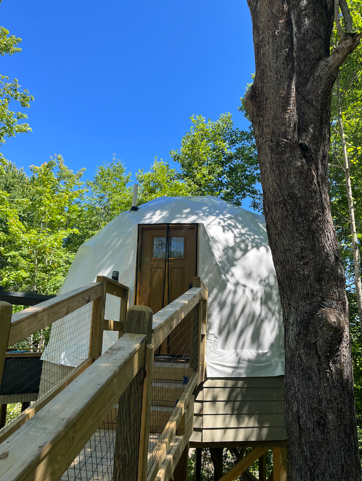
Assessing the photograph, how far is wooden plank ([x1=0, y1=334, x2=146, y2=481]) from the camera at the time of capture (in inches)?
24.7

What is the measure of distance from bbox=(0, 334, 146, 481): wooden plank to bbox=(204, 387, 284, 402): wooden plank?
350 centimetres

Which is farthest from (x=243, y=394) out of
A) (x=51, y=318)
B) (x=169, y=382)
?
(x=51, y=318)

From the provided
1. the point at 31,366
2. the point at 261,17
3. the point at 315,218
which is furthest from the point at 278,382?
the point at 31,366

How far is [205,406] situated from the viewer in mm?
4188

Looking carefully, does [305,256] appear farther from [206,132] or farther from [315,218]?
[206,132]

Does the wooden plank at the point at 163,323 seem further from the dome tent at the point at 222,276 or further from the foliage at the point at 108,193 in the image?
the foliage at the point at 108,193

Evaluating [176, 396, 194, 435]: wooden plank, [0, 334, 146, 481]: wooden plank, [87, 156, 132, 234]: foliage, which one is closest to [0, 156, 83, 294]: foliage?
[87, 156, 132, 234]: foliage

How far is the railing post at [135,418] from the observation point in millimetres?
1178

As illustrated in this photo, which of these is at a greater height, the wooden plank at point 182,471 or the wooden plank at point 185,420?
the wooden plank at point 185,420

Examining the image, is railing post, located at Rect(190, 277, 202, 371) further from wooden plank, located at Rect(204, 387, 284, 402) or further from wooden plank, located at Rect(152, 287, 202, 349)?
wooden plank, located at Rect(152, 287, 202, 349)

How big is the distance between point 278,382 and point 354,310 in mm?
7851

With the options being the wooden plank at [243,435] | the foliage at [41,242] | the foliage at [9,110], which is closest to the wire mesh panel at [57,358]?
the wooden plank at [243,435]

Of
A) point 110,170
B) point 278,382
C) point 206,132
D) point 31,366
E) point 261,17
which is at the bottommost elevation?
point 31,366

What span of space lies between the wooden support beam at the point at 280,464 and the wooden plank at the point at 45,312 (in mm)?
3643
